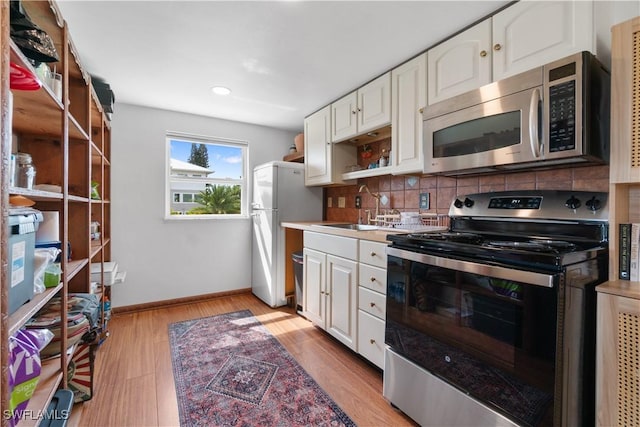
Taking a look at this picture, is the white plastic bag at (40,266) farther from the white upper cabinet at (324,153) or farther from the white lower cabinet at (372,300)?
the white upper cabinet at (324,153)

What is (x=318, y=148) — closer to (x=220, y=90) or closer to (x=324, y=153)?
(x=324, y=153)

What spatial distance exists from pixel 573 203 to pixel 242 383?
204 cm

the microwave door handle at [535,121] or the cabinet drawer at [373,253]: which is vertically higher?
the microwave door handle at [535,121]

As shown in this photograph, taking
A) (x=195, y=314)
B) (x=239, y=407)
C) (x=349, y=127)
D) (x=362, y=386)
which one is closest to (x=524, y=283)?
(x=362, y=386)

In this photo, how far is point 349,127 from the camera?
2561 mm

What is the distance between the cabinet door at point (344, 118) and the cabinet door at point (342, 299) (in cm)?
112

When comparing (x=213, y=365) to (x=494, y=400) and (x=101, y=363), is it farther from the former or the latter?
(x=494, y=400)

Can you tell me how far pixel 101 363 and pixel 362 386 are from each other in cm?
178

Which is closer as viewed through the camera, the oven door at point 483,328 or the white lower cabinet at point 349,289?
the oven door at point 483,328

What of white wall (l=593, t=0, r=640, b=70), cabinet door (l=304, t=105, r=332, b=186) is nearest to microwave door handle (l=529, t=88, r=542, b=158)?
white wall (l=593, t=0, r=640, b=70)

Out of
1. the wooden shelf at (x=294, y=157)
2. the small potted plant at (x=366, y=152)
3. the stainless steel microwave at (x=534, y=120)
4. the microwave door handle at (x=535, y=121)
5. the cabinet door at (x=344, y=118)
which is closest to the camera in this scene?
the stainless steel microwave at (x=534, y=120)

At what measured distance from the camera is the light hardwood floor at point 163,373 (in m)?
1.53

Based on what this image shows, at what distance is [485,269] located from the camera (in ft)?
3.86

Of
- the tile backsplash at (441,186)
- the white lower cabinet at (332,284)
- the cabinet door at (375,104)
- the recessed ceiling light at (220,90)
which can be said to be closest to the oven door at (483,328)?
the white lower cabinet at (332,284)
